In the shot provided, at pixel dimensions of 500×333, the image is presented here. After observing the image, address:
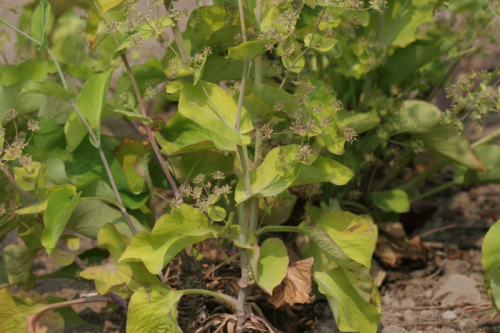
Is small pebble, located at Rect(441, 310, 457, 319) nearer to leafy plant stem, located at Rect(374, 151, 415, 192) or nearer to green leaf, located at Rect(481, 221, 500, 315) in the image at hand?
green leaf, located at Rect(481, 221, 500, 315)

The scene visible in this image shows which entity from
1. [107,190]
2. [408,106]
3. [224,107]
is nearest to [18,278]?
[107,190]

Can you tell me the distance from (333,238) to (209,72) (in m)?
0.49

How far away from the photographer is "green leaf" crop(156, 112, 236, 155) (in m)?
0.97

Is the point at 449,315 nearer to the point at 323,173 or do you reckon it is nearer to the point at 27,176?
the point at 323,173

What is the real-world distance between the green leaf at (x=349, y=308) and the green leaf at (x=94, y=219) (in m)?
0.47

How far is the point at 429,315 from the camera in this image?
3.88ft

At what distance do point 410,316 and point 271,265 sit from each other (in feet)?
1.61

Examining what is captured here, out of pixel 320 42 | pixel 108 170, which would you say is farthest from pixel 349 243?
pixel 108 170

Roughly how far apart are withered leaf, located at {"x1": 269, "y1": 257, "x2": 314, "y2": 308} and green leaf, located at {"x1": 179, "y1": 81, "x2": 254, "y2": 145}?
0.29 meters

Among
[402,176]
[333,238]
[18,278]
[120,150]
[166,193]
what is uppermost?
[120,150]

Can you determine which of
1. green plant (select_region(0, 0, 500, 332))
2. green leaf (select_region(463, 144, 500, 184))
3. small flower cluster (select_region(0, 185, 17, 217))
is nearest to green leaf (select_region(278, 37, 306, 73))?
green plant (select_region(0, 0, 500, 332))

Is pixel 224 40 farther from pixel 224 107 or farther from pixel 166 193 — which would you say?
pixel 166 193

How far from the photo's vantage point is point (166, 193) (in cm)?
175

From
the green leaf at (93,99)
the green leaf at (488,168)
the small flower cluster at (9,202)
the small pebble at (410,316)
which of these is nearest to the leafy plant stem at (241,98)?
the green leaf at (93,99)
